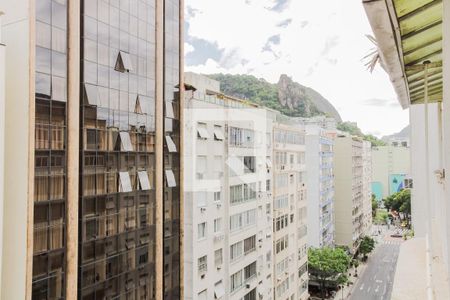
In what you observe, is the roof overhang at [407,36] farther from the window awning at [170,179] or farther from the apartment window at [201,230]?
the apartment window at [201,230]

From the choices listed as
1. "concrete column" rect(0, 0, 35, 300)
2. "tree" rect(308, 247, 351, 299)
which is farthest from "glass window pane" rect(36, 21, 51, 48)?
"tree" rect(308, 247, 351, 299)

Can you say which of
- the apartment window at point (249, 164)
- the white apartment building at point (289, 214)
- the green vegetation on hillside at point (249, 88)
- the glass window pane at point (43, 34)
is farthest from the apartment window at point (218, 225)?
the green vegetation on hillside at point (249, 88)

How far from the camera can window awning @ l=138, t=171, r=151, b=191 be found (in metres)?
15.4

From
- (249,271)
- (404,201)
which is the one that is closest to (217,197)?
(249,271)

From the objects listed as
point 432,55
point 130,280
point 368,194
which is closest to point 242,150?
point 130,280

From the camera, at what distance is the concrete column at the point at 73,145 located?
1212cm

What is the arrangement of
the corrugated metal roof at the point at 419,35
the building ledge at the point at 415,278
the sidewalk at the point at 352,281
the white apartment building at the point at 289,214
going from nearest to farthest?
the corrugated metal roof at the point at 419,35
the building ledge at the point at 415,278
the white apartment building at the point at 289,214
the sidewalk at the point at 352,281

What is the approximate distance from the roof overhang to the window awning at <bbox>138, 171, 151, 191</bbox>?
43.7 feet

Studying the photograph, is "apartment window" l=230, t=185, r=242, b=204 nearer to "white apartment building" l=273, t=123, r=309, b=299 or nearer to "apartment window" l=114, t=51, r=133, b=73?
"white apartment building" l=273, t=123, r=309, b=299

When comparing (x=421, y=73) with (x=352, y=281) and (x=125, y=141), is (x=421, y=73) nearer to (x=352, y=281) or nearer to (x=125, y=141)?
(x=125, y=141)

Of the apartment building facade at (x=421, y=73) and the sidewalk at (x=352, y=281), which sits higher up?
the apartment building facade at (x=421, y=73)

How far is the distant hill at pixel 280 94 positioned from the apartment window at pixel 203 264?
29116mm

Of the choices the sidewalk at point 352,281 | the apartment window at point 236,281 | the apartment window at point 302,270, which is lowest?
the sidewalk at point 352,281

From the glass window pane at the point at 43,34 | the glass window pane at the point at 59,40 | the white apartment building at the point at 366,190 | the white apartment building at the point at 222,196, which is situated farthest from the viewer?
the white apartment building at the point at 366,190
